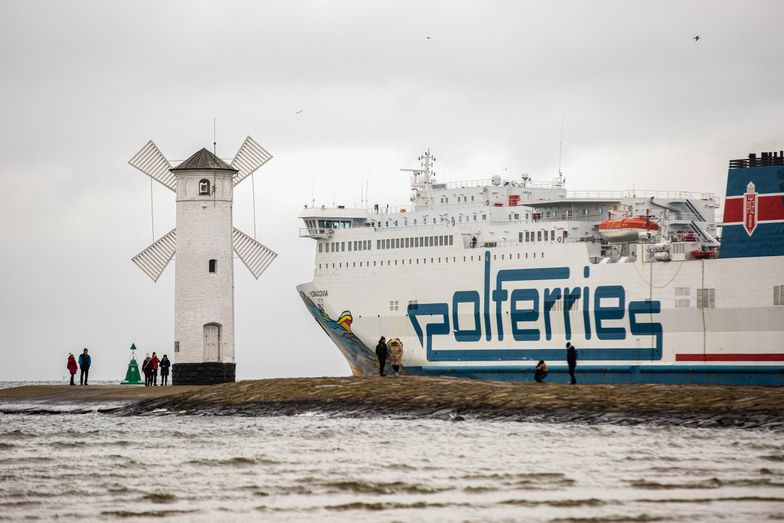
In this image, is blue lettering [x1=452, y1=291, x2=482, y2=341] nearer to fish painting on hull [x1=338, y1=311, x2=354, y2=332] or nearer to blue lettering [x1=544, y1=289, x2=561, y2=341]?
blue lettering [x1=544, y1=289, x2=561, y2=341]

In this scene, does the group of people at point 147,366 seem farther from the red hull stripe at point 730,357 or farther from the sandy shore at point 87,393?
the red hull stripe at point 730,357

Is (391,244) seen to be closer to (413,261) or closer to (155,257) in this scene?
(413,261)

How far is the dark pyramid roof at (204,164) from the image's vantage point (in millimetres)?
36719

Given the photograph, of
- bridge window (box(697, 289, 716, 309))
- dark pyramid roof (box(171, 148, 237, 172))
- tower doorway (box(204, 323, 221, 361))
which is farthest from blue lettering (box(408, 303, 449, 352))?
tower doorway (box(204, 323, 221, 361))

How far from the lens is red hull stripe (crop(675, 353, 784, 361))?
1598 inches

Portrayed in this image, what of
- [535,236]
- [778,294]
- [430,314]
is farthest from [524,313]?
[778,294]

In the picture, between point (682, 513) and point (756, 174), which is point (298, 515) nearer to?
point (682, 513)

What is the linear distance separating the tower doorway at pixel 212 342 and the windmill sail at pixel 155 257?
148 inches

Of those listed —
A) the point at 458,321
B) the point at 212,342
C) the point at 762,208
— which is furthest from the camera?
the point at 458,321

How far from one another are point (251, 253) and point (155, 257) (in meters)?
2.59

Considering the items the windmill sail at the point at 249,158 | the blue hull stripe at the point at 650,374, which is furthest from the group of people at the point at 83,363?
the blue hull stripe at the point at 650,374

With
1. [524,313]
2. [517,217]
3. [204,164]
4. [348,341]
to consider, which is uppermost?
[204,164]

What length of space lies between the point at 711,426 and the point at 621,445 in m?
3.45

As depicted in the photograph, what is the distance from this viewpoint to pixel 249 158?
133 feet
